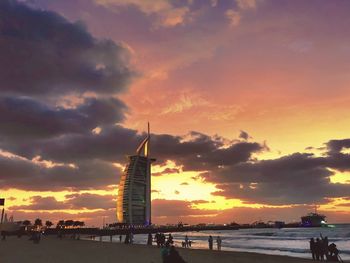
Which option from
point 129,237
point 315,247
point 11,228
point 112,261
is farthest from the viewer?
point 11,228

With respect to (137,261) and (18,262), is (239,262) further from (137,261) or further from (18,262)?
(18,262)

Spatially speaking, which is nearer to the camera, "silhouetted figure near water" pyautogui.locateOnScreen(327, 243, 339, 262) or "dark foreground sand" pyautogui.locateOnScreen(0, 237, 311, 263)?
"dark foreground sand" pyautogui.locateOnScreen(0, 237, 311, 263)

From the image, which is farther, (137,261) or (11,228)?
(11,228)

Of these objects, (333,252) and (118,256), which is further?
(118,256)

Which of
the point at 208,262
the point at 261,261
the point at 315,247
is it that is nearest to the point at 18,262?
the point at 208,262

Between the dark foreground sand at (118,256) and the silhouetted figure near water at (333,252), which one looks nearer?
the dark foreground sand at (118,256)

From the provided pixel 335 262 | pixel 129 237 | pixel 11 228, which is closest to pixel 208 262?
pixel 335 262

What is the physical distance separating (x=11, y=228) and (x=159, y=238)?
118566 millimetres

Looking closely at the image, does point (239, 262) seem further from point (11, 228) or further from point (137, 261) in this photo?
point (11, 228)

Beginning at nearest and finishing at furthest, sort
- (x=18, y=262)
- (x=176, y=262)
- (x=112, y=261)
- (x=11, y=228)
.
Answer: (x=176, y=262)
(x=18, y=262)
(x=112, y=261)
(x=11, y=228)

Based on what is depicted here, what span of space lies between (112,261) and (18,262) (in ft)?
23.3

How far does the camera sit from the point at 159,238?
55.4m

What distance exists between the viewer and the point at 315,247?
117 ft

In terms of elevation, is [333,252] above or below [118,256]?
above
